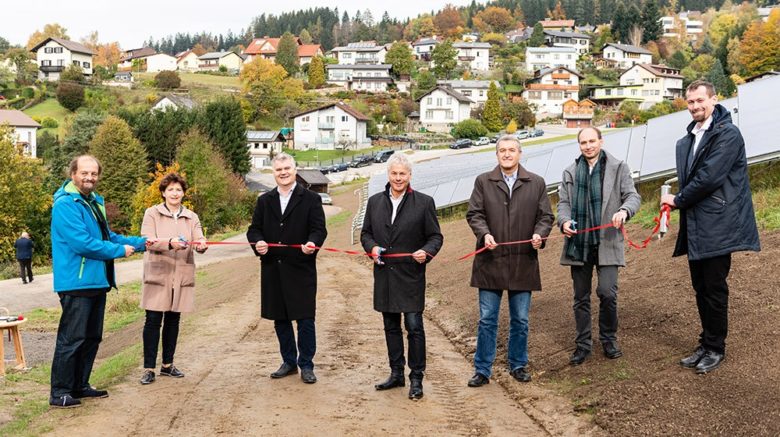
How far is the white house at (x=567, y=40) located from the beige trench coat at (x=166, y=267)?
168 metres

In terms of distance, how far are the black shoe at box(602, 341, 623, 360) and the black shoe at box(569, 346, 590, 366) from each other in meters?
0.22

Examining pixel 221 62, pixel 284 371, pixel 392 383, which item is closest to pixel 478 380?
pixel 392 383

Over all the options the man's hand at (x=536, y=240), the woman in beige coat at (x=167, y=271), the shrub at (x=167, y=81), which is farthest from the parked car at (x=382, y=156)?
the man's hand at (x=536, y=240)

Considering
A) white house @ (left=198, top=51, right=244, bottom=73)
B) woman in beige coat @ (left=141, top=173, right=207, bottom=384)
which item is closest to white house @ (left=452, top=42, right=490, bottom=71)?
Answer: white house @ (left=198, top=51, right=244, bottom=73)

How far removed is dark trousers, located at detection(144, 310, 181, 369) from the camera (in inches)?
329

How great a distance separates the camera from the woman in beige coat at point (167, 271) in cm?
834

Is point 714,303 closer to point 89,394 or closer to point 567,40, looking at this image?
point 89,394

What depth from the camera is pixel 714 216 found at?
7.12m

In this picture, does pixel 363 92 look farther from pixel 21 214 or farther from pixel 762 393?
pixel 762 393

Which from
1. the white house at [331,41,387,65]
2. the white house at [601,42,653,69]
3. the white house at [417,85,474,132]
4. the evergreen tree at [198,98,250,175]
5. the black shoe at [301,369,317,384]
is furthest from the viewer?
the white house at [331,41,387,65]

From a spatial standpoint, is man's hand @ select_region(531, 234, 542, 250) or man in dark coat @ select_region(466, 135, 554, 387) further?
man in dark coat @ select_region(466, 135, 554, 387)

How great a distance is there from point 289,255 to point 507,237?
7.78 ft

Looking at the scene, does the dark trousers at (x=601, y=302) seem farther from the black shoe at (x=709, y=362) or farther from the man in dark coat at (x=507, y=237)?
the black shoe at (x=709, y=362)

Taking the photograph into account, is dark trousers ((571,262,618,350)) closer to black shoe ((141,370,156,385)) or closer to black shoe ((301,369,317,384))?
black shoe ((301,369,317,384))
